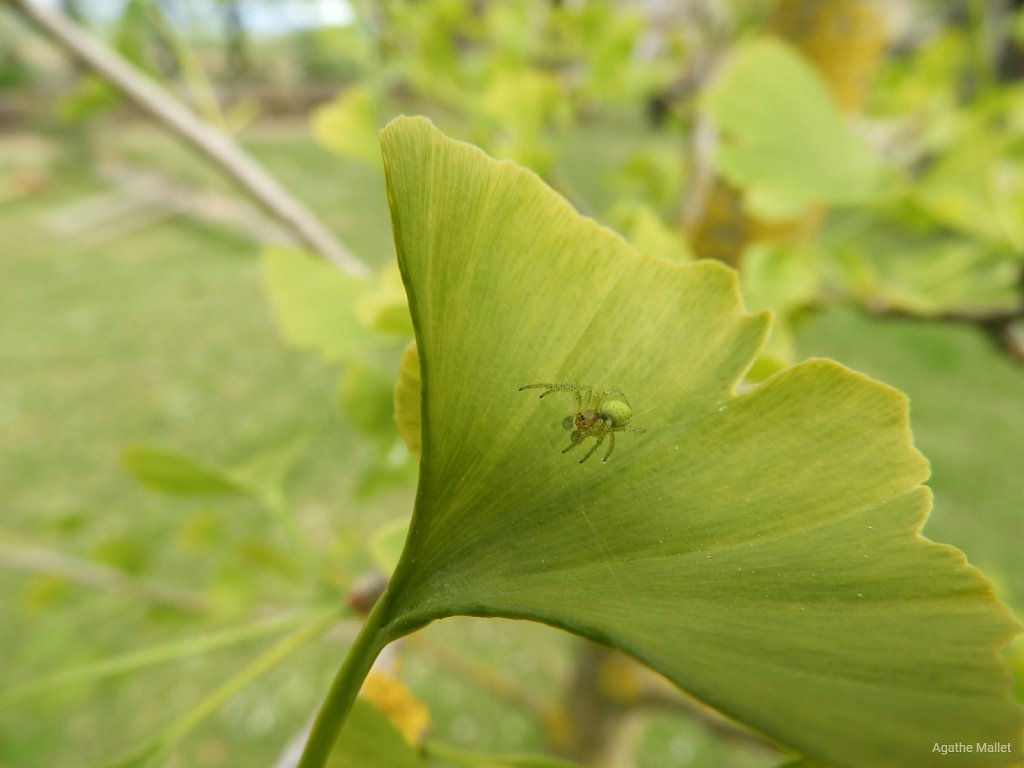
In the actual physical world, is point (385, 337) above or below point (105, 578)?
above

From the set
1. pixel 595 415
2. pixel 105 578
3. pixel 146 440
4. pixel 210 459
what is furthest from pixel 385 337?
pixel 146 440

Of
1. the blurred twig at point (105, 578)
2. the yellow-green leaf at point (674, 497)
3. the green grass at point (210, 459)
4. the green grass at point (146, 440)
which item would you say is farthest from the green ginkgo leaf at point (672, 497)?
the blurred twig at point (105, 578)

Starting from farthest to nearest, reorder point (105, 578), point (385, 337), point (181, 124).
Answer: point (105, 578) → point (181, 124) → point (385, 337)

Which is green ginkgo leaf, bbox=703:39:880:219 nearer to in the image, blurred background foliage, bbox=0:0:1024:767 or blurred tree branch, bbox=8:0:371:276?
blurred background foliage, bbox=0:0:1024:767

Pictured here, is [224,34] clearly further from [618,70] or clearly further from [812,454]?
[812,454]

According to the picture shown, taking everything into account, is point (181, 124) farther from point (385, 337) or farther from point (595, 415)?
point (595, 415)

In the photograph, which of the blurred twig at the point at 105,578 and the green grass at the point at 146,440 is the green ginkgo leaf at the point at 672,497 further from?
the blurred twig at the point at 105,578
